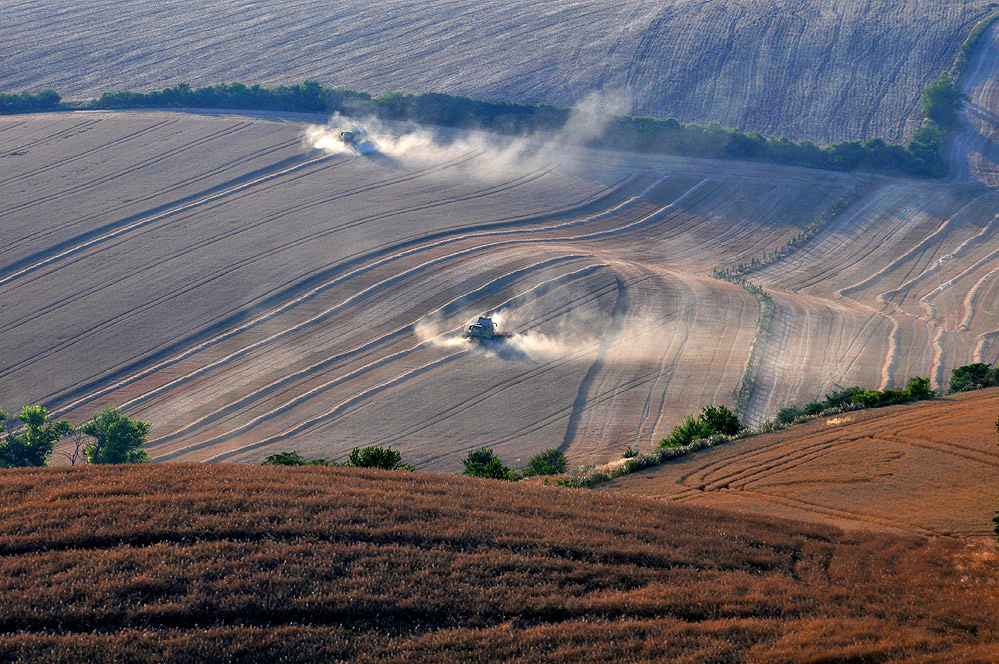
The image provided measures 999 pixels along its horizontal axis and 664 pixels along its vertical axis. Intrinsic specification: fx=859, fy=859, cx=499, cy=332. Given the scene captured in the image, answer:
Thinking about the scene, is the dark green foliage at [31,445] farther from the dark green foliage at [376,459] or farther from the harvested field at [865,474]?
the harvested field at [865,474]

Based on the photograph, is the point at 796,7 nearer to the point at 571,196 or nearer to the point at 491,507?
the point at 571,196

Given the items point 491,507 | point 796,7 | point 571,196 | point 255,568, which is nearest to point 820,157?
point 571,196

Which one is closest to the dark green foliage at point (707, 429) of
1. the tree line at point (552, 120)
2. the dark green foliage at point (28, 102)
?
the tree line at point (552, 120)

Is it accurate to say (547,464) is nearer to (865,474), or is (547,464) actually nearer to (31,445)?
(865,474)

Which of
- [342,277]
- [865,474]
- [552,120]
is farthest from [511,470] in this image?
[552,120]

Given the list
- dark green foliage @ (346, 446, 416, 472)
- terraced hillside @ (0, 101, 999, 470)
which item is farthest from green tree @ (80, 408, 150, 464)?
dark green foliage @ (346, 446, 416, 472)

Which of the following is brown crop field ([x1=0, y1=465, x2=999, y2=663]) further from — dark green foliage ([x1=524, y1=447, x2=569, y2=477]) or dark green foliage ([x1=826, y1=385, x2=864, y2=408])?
dark green foliage ([x1=826, y1=385, x2=864, y2=408])
